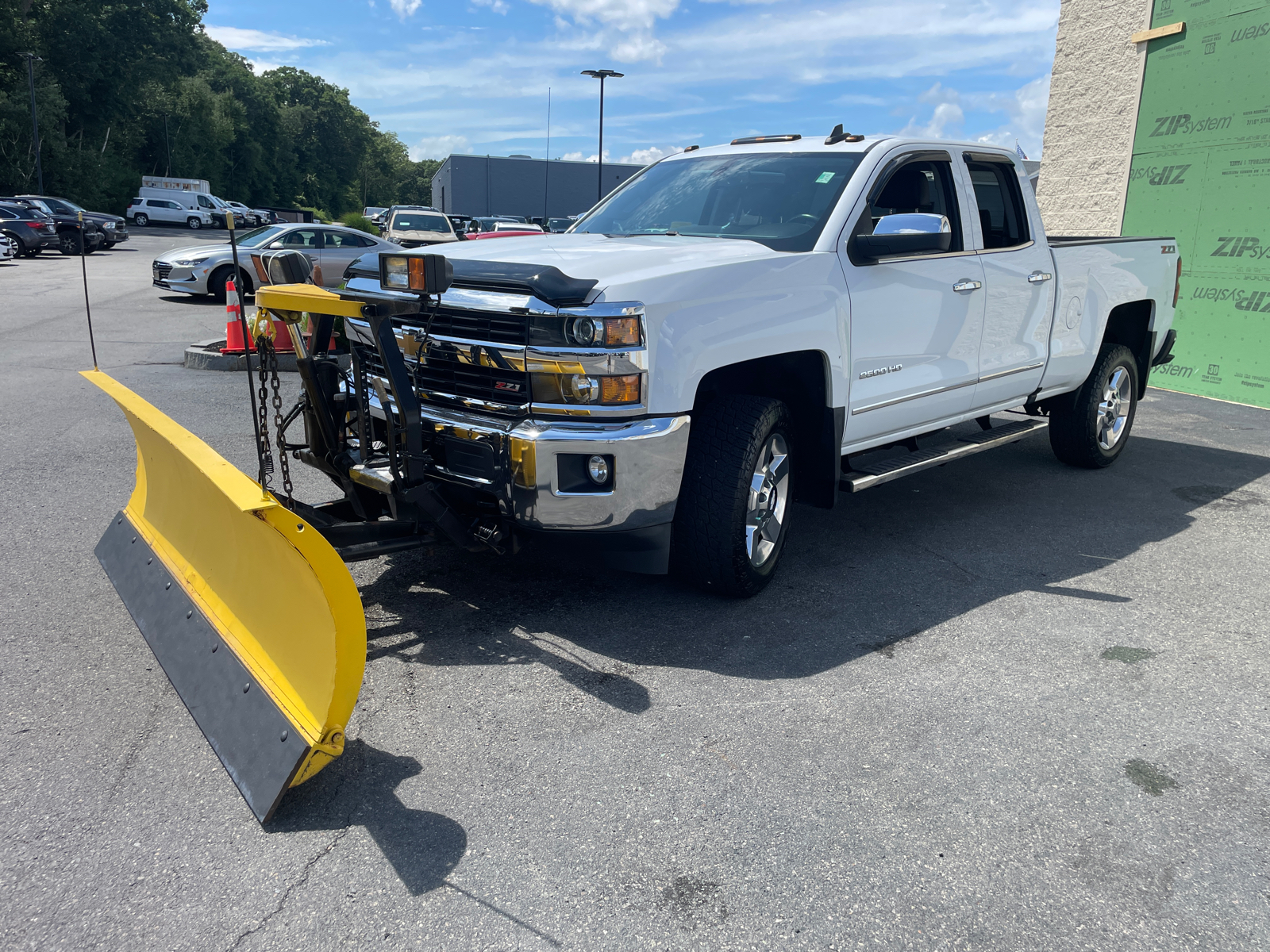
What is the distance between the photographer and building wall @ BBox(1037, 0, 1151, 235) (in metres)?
11.5

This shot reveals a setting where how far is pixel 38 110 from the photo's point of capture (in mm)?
50281

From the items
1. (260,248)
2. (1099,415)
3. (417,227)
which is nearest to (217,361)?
(260,248)

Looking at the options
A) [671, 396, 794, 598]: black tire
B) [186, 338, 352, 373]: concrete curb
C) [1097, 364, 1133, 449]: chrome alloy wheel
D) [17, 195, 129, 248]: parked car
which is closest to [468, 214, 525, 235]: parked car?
[17, 195, 129, 248]: parked car

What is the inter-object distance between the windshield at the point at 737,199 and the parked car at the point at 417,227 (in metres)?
18.1

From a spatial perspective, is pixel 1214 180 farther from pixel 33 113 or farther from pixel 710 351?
pixel 33 113

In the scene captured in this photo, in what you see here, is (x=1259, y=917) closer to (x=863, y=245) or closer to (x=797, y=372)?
(x=797, y=372)

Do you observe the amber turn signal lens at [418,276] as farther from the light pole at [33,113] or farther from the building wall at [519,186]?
the building wall at [519,186]

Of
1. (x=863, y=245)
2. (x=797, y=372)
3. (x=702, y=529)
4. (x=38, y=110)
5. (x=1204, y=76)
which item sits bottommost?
(x=702, y=529)

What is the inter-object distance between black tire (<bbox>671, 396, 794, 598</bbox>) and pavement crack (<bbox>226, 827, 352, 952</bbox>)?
1883mm

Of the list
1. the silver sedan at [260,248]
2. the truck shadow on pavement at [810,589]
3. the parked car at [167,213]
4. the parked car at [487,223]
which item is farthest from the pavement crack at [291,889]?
the parked car at [167,213]

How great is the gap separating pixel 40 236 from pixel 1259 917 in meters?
34.6

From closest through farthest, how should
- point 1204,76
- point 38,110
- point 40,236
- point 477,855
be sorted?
point 477,855
point 1204,76
point 40,236
point 38,110

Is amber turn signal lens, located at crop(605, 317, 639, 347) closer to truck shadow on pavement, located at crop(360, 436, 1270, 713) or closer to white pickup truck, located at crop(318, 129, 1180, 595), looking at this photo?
white pickup truck, located at crop(318, 129, 1180, 595)

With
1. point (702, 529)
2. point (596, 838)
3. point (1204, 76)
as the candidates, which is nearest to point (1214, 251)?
point (1204, 76)
